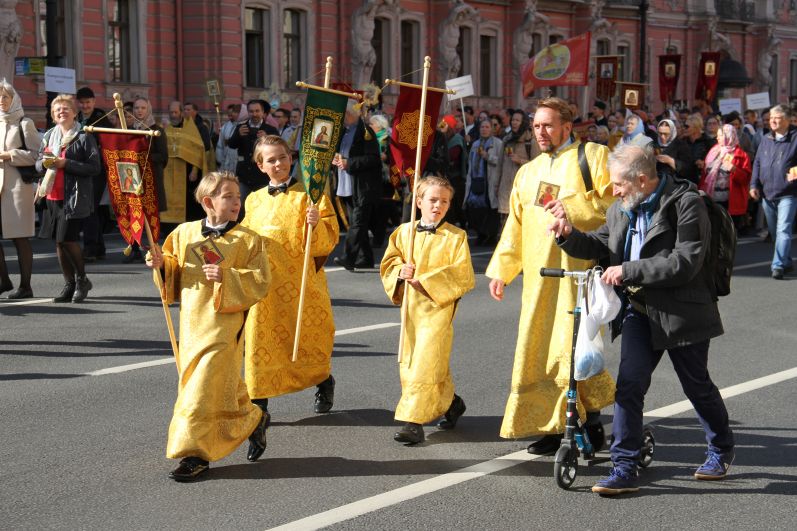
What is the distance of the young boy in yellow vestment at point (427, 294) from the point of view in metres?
6.49

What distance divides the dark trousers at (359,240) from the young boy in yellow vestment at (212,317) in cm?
772

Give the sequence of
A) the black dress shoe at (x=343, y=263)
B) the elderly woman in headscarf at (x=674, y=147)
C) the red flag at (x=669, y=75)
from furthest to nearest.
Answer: the red flag at (x=669, y=75)
the elderly woman in headscarf at (x=674, y=147)
the black dress shoe at (x=343, y=263)

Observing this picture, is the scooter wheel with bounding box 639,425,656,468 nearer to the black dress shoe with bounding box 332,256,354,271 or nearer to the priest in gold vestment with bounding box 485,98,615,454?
the priest in gold vestment with bounding box 485,98,615,454

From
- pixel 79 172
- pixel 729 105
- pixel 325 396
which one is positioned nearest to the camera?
pixel 325 396

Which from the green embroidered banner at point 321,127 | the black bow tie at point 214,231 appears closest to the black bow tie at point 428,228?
the green embroidered banner at point 321,127

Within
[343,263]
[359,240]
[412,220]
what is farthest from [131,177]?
[343,263]

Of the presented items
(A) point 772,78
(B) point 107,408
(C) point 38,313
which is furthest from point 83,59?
(A) point 772,78

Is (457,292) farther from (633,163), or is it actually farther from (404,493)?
(633,163)

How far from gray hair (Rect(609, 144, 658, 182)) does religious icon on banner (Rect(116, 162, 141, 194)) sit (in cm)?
232

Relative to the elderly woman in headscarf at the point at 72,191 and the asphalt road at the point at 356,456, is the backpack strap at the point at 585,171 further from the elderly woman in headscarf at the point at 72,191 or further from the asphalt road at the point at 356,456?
the elderly woman in headscarf at the point at 72,191

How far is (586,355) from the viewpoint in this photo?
18.5ft

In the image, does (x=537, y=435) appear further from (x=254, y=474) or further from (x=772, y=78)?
(x=772, y=78)

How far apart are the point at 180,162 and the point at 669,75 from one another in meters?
18.3

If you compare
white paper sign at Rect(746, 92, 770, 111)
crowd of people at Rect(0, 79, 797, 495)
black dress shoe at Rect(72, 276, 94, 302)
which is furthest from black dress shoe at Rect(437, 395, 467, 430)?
white paper sign at Rect(746, 92, 770, 111)
